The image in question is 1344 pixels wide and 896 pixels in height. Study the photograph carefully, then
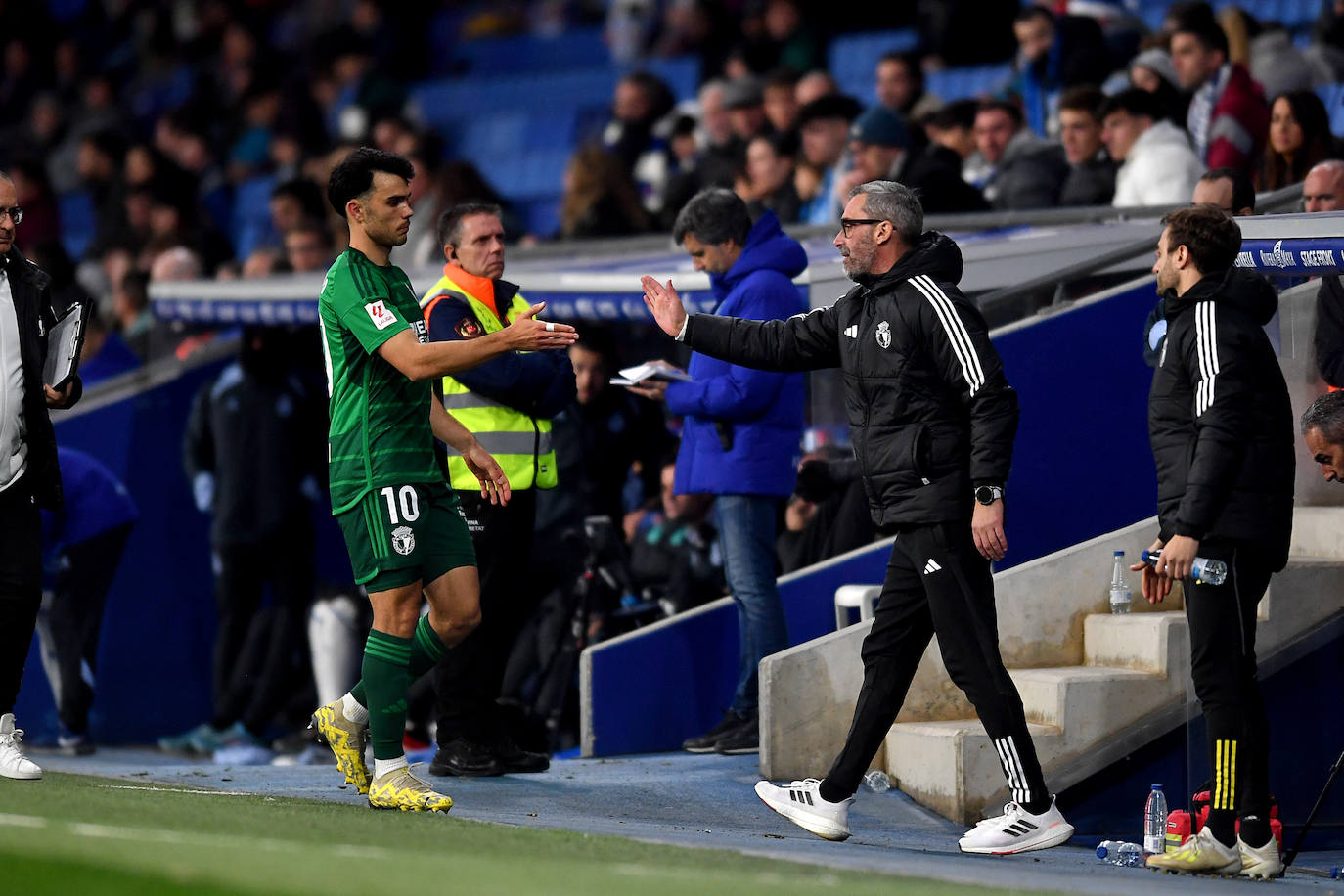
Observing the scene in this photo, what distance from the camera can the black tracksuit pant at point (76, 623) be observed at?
9.80 meters

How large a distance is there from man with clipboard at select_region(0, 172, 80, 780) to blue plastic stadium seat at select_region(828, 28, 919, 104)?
369 inches

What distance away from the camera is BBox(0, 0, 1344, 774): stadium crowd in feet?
30.3

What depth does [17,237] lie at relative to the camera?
15.6 metres

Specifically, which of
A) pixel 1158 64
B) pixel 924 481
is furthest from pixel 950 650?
pixel 1158 64

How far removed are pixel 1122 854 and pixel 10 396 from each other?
3.89 meters

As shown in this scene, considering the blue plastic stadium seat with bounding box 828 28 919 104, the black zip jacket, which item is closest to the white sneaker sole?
the black zip jacket

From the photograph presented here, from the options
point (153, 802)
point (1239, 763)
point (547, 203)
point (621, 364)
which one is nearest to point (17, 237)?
point (547, 203)

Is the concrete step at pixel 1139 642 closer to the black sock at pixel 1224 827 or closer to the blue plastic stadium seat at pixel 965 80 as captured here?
the black sock at pixel 1224 827

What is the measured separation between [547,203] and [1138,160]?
22.1 ft

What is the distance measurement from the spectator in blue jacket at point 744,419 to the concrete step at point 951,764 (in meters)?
0.75

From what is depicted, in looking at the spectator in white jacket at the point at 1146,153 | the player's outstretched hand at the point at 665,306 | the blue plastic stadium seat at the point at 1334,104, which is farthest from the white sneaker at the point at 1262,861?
the blue plastic stadium seat at the point at 1334,104

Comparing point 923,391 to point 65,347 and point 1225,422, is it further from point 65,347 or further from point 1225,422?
point 65,347

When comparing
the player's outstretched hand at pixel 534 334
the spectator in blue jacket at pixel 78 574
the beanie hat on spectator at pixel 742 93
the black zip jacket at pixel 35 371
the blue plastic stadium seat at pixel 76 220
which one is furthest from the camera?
the blue plastic stadium seat at pixel 76 220

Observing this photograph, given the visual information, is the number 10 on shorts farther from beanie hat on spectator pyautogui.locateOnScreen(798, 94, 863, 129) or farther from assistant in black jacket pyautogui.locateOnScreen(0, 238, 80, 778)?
beanie hat on spectator pyautogui.locateOnScreen(798, 94, 863, 129)
